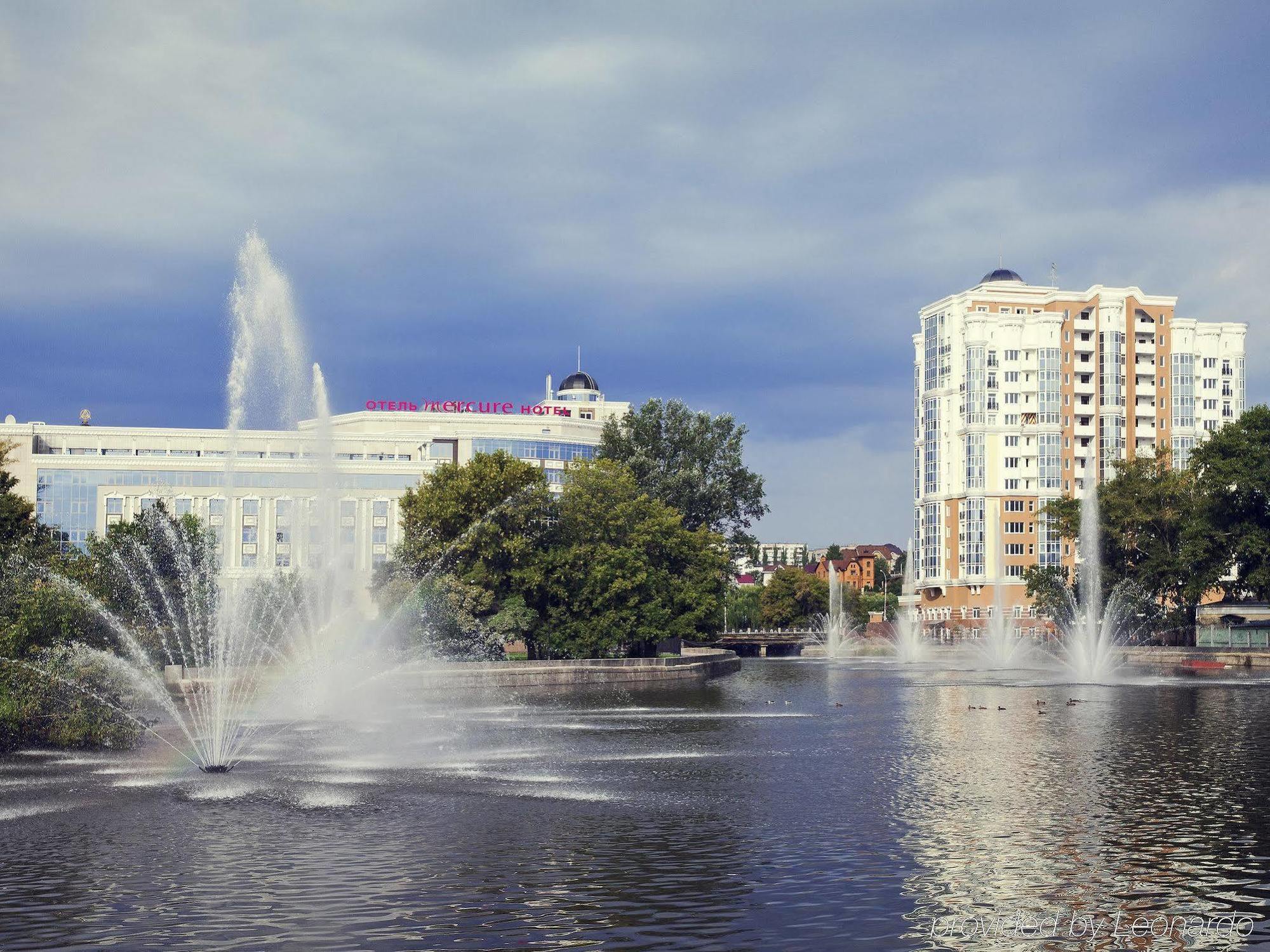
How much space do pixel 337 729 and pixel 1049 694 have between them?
118 feet

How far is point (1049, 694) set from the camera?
214 ft

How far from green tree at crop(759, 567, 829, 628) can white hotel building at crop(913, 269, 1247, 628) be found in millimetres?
15516

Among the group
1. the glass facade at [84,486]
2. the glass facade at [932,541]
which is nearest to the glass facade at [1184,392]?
the glass facade at [932,541]

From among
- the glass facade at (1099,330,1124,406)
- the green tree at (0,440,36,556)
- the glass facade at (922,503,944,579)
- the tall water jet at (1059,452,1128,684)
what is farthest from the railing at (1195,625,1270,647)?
the green tree at (0,440,36,556)

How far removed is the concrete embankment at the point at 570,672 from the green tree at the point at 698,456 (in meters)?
23.1

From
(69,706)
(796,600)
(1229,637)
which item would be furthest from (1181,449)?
(69,706)

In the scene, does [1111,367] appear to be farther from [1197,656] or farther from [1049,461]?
[1197,656]

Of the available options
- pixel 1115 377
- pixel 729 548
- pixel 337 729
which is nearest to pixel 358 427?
pixel 729 548

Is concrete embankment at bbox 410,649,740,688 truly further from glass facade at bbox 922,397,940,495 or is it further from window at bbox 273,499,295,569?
glass facade at bbox 922,397,940,495

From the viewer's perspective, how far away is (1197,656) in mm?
100125

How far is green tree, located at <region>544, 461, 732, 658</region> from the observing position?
85.1 meters

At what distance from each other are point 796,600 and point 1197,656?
3292 inches

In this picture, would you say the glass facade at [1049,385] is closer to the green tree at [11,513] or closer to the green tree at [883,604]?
the green tree at [883,604]

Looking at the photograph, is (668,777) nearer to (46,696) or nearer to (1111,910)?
(1111,910)
